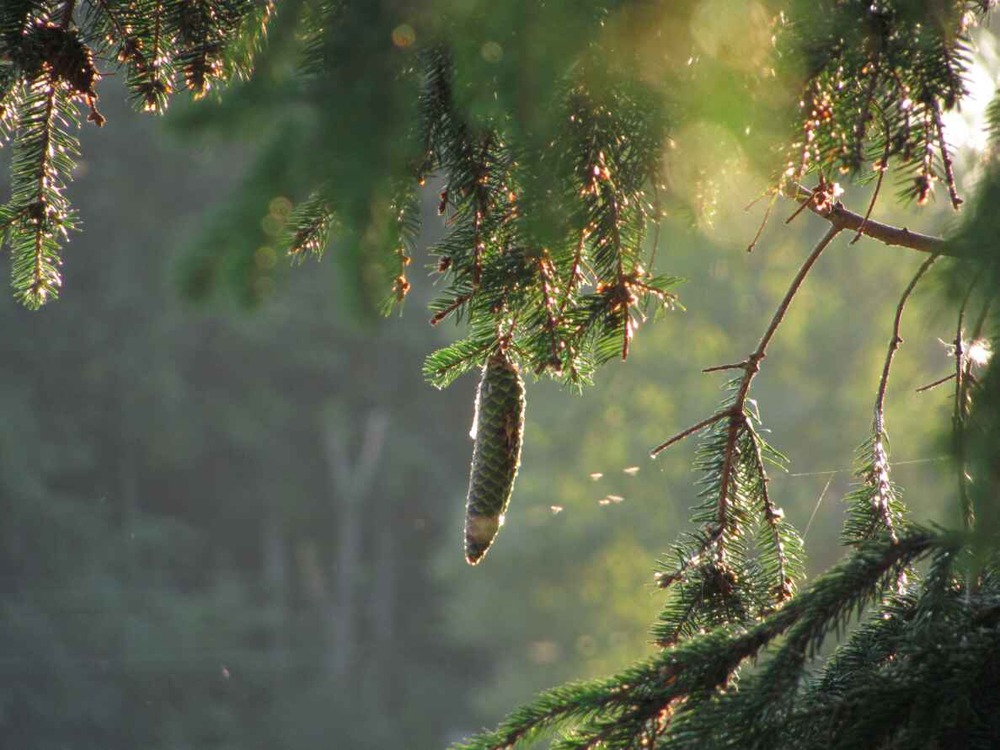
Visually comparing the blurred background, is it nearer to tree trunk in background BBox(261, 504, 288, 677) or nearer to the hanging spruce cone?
tree trunk in background BBox(261, 504, 288, 677)

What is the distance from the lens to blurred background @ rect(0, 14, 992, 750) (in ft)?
41.1

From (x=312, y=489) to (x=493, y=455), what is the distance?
19.5 metres

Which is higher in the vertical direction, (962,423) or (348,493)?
(348,493)

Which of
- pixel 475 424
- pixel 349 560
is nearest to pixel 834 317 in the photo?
pixel 349 560

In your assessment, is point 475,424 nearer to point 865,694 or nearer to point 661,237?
point 661,237

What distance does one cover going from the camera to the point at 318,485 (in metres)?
20.2

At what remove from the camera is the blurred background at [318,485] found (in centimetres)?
1252

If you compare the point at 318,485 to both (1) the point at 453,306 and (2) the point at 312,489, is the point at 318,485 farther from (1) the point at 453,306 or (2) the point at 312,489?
(1) the point at 453,306

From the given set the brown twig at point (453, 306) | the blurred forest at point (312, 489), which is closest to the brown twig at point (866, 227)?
the brown twig at point (453, 306)

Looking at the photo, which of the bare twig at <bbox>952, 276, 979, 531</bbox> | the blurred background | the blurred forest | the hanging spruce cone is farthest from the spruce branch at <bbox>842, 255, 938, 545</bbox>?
the blurred forest

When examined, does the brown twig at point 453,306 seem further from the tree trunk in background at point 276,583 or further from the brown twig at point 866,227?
the tree trunk in background at point 276,583

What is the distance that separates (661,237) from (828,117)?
0.21 metres

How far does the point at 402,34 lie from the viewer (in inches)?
29.3

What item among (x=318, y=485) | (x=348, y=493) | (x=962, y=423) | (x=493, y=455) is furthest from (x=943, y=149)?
(x=318, y=485)
